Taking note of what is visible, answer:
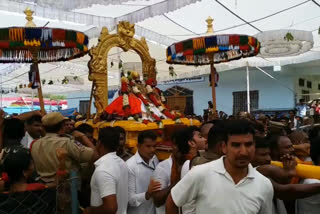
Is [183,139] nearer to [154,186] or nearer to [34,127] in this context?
[154,186]

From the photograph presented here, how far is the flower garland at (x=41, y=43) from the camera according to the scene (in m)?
4.71

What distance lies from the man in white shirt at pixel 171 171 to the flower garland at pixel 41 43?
2.87m

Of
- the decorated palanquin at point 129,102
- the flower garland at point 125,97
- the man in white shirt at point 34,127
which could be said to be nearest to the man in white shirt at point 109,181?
the man in white shirt at point 34,127

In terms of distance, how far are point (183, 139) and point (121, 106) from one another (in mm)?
2634

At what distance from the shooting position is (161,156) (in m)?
4.09

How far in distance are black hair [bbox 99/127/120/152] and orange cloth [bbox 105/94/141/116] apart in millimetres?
2078

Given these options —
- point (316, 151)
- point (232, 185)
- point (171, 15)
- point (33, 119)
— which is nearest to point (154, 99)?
point (33, 119)

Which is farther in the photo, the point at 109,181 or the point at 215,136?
the point at 109,181

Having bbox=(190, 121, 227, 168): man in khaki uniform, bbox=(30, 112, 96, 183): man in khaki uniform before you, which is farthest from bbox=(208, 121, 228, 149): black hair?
bbox=(30, 112, 96, 183): man in khaki uniform

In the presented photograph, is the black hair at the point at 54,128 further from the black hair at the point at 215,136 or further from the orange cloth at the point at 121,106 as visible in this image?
the orange cloth at the point at 121,106

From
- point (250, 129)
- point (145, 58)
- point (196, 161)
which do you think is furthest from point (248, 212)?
point (145, 58)

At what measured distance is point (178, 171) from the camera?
266 cm

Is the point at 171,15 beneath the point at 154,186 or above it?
A: above

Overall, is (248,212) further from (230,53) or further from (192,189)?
(230,53)
